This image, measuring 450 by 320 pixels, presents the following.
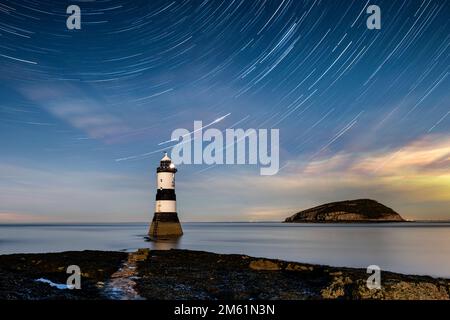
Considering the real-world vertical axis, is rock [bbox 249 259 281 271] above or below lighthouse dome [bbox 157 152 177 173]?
below

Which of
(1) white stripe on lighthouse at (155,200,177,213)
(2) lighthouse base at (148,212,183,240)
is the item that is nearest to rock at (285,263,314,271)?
(1) white stripe on lighthouse at (155,200,177,213)

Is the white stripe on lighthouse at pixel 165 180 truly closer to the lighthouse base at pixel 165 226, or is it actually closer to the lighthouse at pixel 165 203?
the lighthouse at pixel 165 203

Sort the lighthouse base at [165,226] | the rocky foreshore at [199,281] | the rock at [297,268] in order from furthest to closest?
the lighthouse base at [165,226]
the rock at [297,268]
the rocky foreshore at [199,281]

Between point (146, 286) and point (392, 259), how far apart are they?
28002 mm

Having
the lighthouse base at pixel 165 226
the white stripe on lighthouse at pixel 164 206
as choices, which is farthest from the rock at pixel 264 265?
the lighthouse base at pixel 165 226

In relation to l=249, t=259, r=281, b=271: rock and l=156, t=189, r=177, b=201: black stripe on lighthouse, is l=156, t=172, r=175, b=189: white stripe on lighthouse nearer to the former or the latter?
l=156, t=189, r=177, b=201: black stripe on lighthouse

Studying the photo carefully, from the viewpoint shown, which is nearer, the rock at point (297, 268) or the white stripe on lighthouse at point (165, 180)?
the rock at point (297, 268)

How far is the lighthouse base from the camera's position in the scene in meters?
39.2

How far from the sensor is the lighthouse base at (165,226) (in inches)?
1544

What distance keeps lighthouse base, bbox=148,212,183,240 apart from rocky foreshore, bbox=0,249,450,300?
15.9 meters
